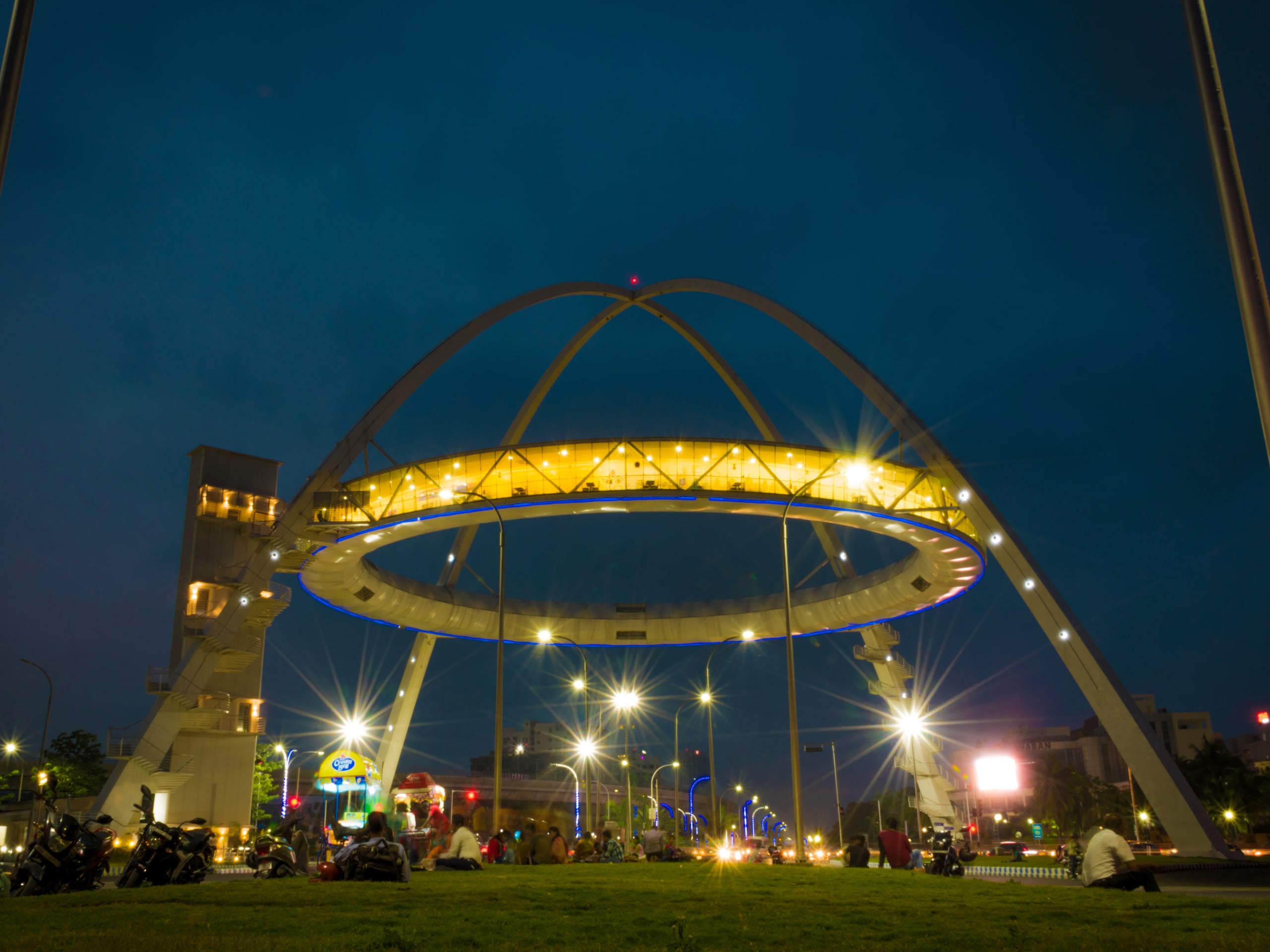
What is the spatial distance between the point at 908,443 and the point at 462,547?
3123cm

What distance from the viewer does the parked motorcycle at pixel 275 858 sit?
781 inches

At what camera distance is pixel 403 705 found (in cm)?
6881

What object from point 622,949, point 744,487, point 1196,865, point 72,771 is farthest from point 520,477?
point 72,771

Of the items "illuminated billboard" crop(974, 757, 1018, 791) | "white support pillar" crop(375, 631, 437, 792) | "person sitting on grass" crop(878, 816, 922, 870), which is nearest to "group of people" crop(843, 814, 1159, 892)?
"person sitting on grass" crop(878, 816, 922, 870)

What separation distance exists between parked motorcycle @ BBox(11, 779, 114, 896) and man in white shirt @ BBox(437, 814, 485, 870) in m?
6.59

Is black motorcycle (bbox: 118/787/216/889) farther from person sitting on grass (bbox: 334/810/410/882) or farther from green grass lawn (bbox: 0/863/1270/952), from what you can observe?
person sitting on grass (bbox: 334/810/410/882)

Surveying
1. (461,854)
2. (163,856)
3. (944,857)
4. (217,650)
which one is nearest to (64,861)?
(163,856)

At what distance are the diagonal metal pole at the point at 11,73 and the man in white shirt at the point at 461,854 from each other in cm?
1466

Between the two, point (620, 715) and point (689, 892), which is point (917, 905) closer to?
point (689, 892)

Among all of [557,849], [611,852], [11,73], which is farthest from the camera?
[611,852]

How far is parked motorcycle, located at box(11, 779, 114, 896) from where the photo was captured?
15.1 metres

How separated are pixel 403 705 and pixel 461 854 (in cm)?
5079

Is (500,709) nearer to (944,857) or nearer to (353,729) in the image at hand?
(944,857)

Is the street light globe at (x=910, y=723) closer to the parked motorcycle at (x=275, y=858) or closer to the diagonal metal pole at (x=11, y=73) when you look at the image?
the parked motorcycle at (x=275, y=858)
